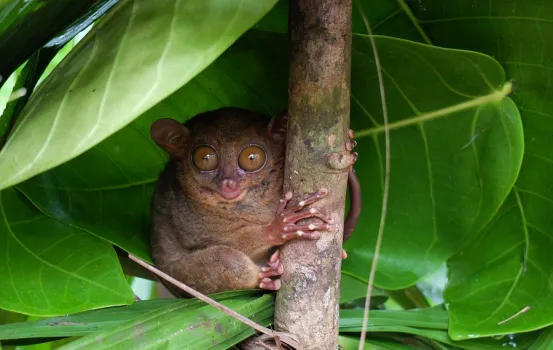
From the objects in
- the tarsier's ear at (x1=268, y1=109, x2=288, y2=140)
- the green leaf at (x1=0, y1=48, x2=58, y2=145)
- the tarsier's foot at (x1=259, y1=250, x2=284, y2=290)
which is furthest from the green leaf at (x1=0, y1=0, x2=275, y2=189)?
the tarsier's ear at (x1=268, y1=109, x2=288, y2=140)

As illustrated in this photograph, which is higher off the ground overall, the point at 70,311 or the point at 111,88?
the point at 111,88

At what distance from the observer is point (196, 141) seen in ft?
8.65

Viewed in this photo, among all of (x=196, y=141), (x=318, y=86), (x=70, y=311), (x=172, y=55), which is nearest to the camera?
(x=172, y=55)

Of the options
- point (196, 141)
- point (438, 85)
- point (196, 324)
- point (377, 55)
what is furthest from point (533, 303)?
point (196, 141)

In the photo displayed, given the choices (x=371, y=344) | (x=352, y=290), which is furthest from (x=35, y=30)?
(x=352, y=290)

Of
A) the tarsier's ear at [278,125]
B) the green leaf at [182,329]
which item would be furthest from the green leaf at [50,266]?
the tarsier's ear at [278,125]

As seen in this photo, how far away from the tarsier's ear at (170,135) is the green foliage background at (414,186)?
9 cm

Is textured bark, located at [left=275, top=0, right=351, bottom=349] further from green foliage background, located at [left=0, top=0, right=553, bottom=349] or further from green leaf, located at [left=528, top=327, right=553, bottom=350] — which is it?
green leaf, located at [left=528, top=327, right=553, bottom=350]

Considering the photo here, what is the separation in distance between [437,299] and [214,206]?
4.83ft

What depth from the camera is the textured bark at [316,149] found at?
67.7 inches

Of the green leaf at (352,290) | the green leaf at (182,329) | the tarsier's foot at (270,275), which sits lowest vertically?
the green leaf at (182,329)

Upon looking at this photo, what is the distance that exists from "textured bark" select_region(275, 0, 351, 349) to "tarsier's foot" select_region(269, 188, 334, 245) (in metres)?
0.02

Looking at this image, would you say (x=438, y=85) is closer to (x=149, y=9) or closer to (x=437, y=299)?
(x=149, y=9)

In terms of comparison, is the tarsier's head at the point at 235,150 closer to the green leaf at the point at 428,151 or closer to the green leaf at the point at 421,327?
the green leaf at the point at 428,151
